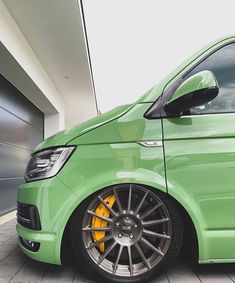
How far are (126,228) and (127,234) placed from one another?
47mm

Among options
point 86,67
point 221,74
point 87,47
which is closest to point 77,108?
point 86,67

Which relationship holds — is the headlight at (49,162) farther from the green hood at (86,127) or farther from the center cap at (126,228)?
the center cap at (126,228)

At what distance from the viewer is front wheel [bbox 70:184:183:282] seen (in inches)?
98.0

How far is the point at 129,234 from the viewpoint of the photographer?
2529mm

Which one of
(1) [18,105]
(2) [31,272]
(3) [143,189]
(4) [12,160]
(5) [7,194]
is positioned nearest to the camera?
(3) [143,189]

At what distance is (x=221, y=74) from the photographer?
2.74 meters

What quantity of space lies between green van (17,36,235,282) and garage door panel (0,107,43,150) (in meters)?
5.19

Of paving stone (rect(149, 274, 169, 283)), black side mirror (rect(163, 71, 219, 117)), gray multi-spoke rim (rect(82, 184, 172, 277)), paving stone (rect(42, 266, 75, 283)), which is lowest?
paving stone (rect(149, 274, 169, 283))

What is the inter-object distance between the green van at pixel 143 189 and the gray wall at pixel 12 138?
5.12m

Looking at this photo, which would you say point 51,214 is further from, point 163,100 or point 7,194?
point 7,194

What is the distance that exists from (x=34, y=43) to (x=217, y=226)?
6.54 m

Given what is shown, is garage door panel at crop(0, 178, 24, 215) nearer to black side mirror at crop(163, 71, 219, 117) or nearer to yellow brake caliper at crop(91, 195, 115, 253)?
yellow brake caliper at crop(91, 195, 115, 253)

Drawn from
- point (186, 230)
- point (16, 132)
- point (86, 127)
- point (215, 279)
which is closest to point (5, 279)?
point (86, 127)


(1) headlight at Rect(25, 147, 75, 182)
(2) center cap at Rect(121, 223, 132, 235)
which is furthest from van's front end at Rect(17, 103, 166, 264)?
(2) center cap at Rect(121, 223, 132, 235)
